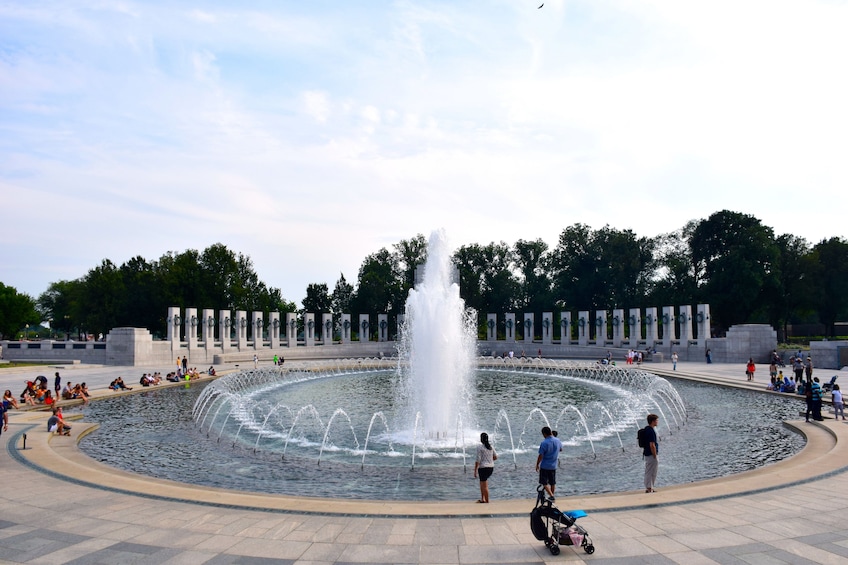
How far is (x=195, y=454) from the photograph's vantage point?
16.8m

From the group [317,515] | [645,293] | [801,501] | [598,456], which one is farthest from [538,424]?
[645,293]

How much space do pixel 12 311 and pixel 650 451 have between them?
98.4 metres

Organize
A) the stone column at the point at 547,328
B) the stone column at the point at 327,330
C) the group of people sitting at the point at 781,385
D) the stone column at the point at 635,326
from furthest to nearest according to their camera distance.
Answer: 1. the stone column at the point at 327,330
2. the stone column at the point at 547,328
3. the stone column at the point at 635,326
4. the group of people sitting at the point at 781,385

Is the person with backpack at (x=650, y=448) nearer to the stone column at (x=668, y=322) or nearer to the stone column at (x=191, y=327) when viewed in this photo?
the stone column at (x=668, y=322)

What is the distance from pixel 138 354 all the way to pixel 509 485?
144 ft

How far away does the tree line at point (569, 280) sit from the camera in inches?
2726

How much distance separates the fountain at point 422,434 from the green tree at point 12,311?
6927cm

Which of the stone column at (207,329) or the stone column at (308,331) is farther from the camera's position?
the stone column at (308,331)

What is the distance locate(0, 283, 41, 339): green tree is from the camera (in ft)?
277

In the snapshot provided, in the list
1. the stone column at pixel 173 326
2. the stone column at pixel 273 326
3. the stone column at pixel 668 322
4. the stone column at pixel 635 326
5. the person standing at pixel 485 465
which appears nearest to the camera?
the person standing at pixel 485 465

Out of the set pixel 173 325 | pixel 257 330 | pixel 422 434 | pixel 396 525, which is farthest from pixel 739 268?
pixel 396 525

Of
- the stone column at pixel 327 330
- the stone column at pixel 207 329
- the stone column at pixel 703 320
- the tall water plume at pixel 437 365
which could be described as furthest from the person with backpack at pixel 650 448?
the stone column at pixel 327 330

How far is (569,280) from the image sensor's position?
83875 mm

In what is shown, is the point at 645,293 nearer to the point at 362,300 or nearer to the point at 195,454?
the point at 362,300
